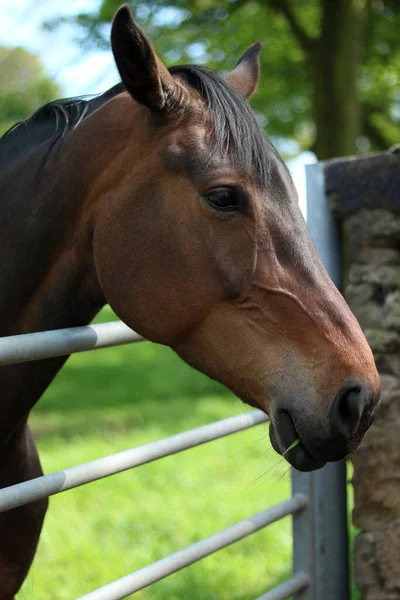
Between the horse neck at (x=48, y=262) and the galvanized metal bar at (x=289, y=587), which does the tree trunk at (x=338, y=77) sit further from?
the horse neck at (x=48, y=262)

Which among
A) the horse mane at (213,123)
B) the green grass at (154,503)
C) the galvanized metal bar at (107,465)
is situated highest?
the horse mane at (213,123)

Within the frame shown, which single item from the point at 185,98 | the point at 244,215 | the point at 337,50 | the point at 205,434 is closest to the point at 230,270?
the point at 244,215

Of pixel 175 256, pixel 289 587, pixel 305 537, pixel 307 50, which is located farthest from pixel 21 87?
pixel 175 256

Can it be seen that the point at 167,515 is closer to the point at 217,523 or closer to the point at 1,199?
the point at 217,523

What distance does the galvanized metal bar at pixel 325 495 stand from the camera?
8.79 feet

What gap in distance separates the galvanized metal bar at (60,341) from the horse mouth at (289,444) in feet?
1.76

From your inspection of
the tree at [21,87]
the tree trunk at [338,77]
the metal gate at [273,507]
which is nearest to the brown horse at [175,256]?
the metal gate at [273,507]

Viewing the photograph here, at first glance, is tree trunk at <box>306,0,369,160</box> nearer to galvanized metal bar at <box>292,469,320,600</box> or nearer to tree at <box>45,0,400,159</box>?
tree at <box>45,0,400,159</box>

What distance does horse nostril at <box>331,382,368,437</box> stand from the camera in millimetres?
1556

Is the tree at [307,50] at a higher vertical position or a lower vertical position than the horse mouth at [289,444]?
lower

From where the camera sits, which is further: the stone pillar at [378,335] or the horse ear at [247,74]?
the stone pillar at [378,335]

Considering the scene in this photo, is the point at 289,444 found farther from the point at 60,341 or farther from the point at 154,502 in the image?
the point at 154,502

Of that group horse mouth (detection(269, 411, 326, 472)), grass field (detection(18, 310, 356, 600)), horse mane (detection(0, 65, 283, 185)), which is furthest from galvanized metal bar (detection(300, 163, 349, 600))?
horse mouth (detection(269, 411, 326, 472))

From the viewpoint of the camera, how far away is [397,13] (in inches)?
400
